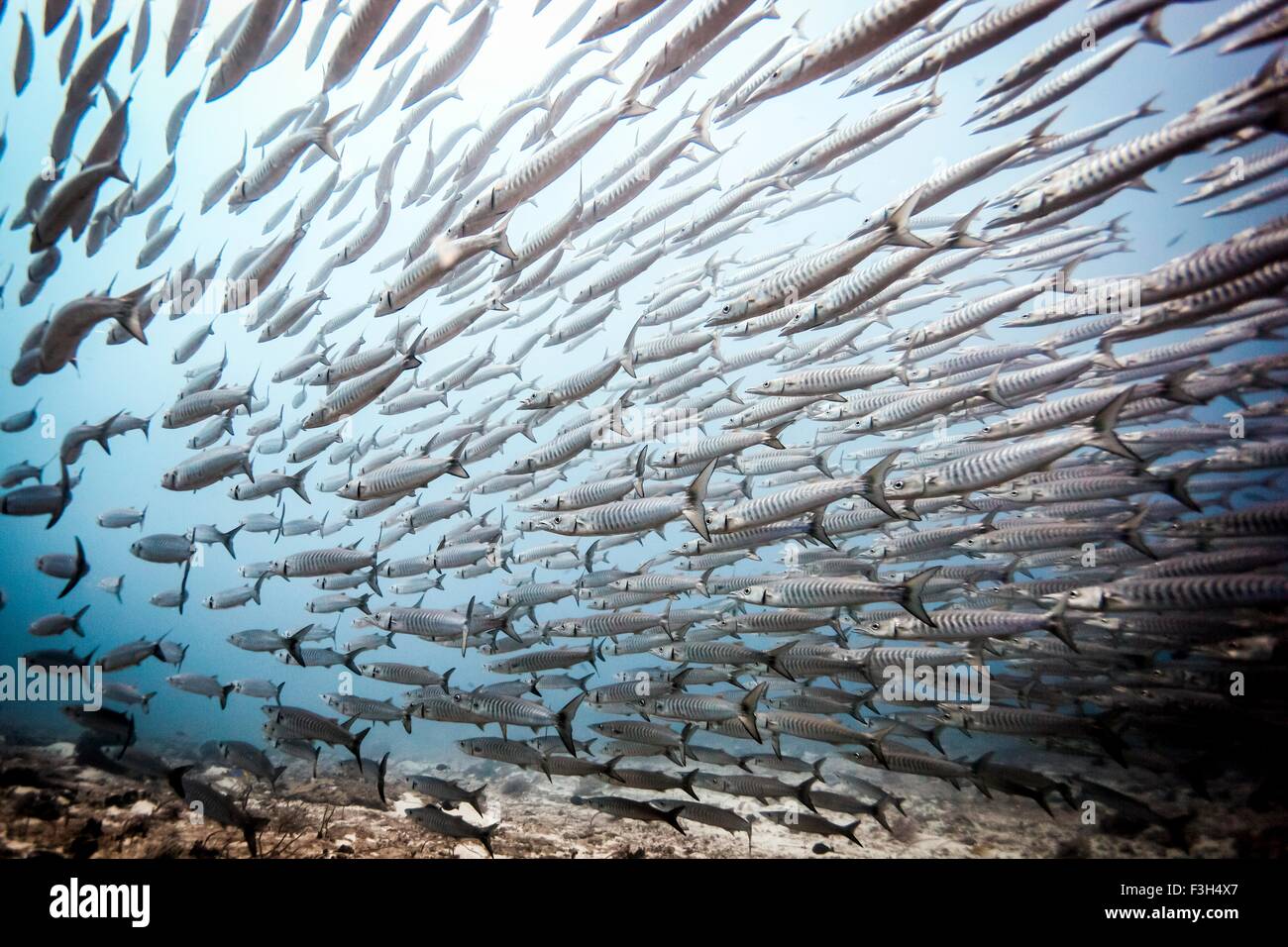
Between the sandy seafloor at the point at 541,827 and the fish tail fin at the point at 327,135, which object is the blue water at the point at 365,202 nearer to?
the fish tail fin at the point at 327,135

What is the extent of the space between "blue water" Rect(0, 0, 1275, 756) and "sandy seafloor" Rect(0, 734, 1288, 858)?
3408mm

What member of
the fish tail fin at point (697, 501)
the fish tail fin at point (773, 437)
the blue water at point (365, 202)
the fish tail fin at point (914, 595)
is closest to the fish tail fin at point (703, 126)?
the blue water at point (365, 202)

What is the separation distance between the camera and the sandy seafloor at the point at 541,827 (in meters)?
5.01

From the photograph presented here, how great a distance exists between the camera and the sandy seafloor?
5012 mm

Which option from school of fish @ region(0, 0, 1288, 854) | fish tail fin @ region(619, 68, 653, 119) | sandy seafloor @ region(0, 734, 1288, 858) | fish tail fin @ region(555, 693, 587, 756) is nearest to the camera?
fish tail fin @ region(619, 68, 653, 119)

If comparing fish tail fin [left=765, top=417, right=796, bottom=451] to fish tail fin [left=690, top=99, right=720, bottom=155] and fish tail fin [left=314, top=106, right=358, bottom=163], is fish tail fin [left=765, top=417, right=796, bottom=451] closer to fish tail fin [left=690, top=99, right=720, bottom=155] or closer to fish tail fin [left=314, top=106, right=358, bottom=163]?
fish tail fin [left=690, top=99, right=720, bottom=155]

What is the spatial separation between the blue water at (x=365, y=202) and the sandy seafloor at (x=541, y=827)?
341 centimetres

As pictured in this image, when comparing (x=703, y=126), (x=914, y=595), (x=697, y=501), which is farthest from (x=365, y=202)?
(x=914, y=595)

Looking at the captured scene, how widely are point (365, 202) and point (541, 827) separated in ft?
56.6

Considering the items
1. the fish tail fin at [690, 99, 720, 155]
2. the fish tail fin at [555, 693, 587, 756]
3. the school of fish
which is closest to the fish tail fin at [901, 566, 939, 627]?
the school of fish

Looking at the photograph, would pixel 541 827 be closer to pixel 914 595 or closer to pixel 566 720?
pixel 566 720

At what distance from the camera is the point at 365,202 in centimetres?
1591
